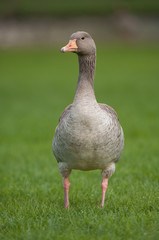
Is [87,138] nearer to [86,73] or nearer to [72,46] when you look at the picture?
[86,73]

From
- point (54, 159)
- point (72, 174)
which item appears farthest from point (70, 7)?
point (72, 174)

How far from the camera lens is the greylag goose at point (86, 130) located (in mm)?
4816

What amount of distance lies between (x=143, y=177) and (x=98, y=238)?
299 centimetres

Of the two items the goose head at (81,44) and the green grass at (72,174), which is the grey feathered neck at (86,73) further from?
the green grass at (72,174)

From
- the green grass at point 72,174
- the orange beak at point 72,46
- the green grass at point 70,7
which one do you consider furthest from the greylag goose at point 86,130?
the green grass at point 70,7

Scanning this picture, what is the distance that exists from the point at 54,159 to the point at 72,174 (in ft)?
4.38

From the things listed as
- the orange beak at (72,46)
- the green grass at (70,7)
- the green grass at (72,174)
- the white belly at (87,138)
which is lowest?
the green grass at (72,174)

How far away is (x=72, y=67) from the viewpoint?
1178 inches

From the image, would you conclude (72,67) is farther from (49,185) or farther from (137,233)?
(137,233)

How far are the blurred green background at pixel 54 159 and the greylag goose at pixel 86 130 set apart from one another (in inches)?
23.3

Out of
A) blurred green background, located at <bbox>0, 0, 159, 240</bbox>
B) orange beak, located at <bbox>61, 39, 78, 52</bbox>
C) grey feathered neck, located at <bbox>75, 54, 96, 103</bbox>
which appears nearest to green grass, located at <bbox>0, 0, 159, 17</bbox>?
blurred green background, located at <bbox>0, 0, 159, 240</bbox>

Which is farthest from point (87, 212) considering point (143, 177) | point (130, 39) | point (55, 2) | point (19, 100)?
point (55, 2)

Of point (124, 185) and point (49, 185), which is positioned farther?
point (49, 185)

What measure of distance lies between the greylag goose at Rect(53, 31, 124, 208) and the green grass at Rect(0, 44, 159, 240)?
1.93 ft
